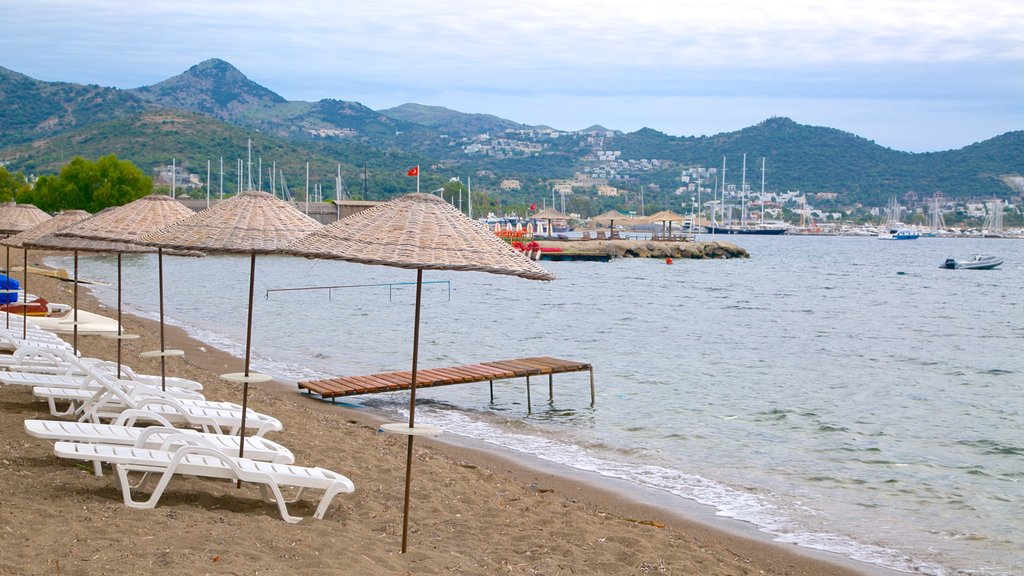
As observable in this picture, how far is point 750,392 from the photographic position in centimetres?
1658

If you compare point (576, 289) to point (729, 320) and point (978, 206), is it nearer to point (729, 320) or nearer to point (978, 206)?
point (729, 320)

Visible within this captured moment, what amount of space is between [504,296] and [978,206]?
169 meters

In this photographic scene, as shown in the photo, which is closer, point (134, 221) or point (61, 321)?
point (134, 221)

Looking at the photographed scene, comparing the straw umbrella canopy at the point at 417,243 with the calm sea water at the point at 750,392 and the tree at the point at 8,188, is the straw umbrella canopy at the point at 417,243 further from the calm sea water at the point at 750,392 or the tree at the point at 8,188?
the tree at the point at 8,188

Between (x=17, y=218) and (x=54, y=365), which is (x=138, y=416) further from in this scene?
(x=17, y=218)

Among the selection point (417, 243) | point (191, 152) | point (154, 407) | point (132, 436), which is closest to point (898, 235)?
point (191, 152)

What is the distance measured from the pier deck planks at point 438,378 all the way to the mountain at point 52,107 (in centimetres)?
17446

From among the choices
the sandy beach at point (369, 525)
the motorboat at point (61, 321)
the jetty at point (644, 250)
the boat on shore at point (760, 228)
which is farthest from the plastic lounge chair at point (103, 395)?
the boat on shore at point (760, 228)

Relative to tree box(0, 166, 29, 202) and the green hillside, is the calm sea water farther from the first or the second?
the green hillside

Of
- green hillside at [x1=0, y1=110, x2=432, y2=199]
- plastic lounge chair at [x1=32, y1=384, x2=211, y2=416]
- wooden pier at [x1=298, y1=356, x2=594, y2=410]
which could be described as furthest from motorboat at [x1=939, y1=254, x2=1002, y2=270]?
plastic lounge chair at [x1=32, y1=384, x2=211, y2=416]

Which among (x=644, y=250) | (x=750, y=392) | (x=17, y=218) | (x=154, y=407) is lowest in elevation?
(x=750, y=392)

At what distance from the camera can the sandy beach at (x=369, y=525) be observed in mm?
4934

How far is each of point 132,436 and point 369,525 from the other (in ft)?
5.41

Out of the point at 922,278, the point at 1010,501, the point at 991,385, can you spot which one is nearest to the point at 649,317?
the point at 991,385
